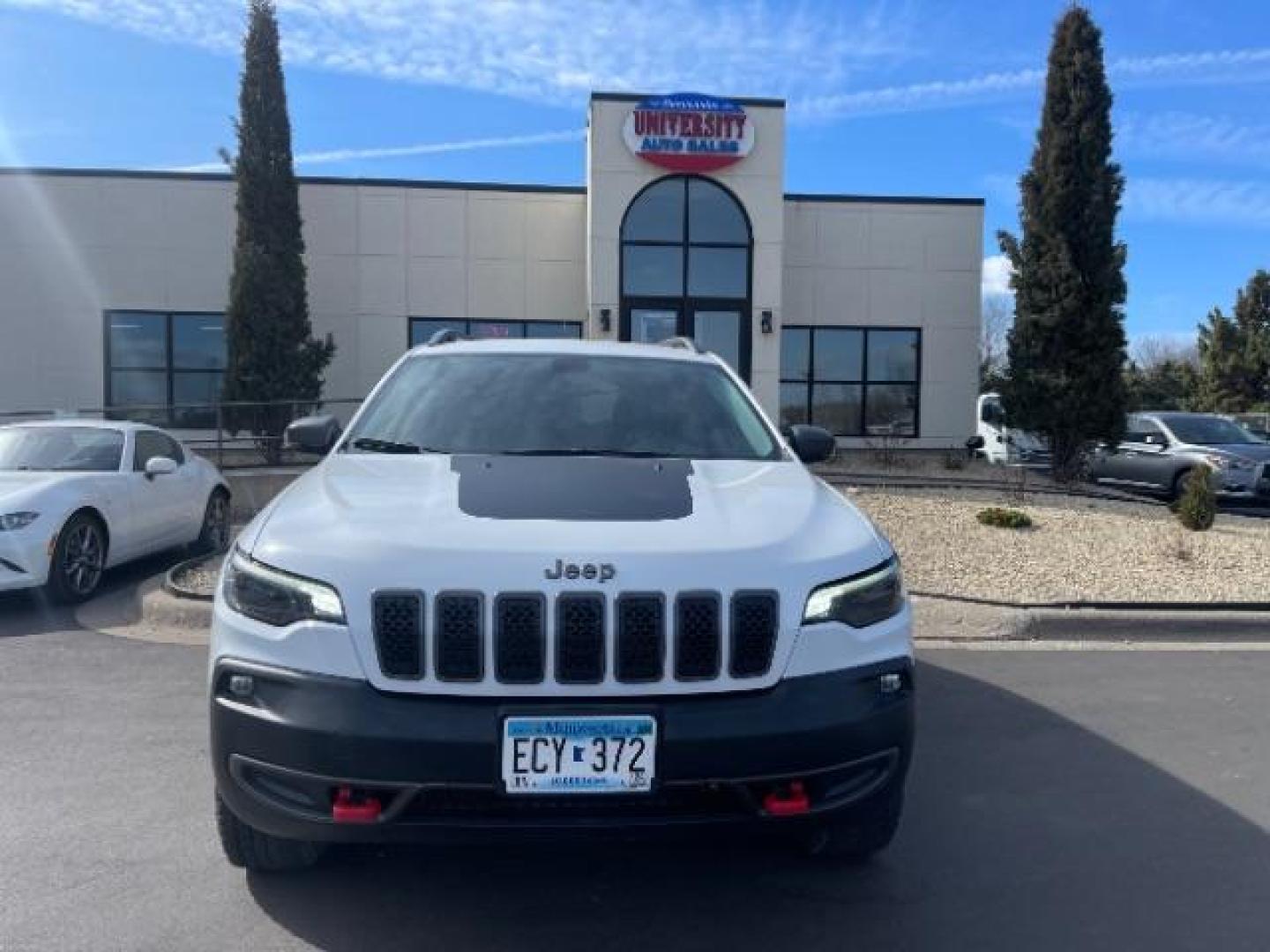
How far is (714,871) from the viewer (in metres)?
3.52

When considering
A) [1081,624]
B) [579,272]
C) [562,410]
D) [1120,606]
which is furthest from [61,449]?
[579,272]

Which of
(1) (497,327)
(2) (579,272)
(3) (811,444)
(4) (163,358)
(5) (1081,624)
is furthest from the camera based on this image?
(2) (579,272)

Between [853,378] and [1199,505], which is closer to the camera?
[1199,505]

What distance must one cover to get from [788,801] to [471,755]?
0.89 meters

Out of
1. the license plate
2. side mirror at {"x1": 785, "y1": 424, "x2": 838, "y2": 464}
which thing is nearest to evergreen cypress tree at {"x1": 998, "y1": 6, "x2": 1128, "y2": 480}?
side mirror at {"x1": 785, "y1": 424, "x2": 838, "y2": 464}

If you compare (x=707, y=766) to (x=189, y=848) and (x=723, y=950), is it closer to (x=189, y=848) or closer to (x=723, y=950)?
(x=723, y=950)

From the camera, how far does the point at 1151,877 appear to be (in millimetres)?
3564

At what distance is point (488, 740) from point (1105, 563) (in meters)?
Answer: 7.55

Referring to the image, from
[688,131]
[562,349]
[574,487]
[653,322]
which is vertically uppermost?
[688,131]

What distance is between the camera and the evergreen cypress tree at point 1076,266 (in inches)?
593

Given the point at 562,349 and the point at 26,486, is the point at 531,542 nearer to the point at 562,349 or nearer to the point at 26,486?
the point at 562,349

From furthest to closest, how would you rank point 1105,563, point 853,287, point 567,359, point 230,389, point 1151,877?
point 853,287, point 230,389, point 1105,563, point 567,359, point 1151,877

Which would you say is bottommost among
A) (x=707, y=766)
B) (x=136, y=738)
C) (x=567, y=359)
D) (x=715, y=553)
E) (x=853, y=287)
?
(x=136, y=738)

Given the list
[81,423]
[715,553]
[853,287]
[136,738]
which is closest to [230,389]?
[81,423]
